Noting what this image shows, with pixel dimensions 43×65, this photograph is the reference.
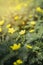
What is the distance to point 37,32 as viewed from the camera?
11.3 ft

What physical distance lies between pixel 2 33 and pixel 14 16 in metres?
0.46

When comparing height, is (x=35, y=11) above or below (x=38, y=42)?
above

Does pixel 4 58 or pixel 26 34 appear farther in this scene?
pixel 26 34

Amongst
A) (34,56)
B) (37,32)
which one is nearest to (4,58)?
(34,56)

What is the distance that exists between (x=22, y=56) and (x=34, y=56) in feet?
0.49

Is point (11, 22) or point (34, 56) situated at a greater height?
point (11, 22)

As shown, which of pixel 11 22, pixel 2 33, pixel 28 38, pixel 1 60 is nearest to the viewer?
pixel 1 60

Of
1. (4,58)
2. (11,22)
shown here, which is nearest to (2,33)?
(11,22)

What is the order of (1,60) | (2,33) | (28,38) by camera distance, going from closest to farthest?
(1,60)
(28,38)
(2,33)

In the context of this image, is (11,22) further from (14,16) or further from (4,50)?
Result: (4,50)

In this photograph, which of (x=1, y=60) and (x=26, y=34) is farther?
(x=26, y=34)

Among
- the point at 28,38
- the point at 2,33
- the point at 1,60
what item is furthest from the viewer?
the point at 2,33

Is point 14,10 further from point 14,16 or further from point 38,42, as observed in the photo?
point 38,42

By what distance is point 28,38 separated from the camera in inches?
129
